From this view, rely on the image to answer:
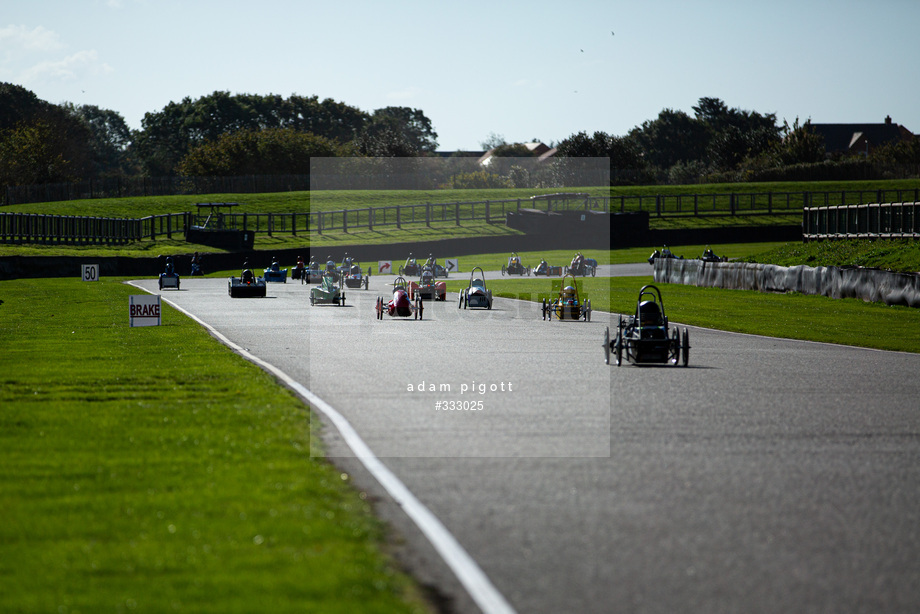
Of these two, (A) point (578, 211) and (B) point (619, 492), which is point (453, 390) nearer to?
(B) point (619, 492)

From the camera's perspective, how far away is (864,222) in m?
46.0

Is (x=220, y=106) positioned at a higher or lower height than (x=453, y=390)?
higher

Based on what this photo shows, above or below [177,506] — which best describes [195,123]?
above

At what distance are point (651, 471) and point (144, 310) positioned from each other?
49.4 ft

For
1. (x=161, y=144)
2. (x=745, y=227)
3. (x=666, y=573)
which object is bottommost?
(x=666, y=573)

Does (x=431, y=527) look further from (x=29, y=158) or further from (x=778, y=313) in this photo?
(x=29, y=158)

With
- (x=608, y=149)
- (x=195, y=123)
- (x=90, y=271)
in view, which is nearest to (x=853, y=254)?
(x=90, y=271)

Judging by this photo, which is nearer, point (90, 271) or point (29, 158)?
point (90, 271)

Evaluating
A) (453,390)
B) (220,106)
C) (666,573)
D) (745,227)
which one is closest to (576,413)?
(453,390)

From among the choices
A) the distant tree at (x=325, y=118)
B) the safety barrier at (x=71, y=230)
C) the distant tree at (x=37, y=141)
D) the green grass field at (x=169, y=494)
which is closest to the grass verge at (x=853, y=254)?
the green grass field at (x=169, y=494)

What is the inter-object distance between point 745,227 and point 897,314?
40217 mm

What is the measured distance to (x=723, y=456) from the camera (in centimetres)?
866

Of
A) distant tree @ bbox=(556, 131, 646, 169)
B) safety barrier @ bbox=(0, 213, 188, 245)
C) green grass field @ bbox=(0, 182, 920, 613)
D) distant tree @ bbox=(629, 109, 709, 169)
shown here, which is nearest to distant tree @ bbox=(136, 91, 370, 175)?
distant tree @ bbox=(556, 131, 646, 169)

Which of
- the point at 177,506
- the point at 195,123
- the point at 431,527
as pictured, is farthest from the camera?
the point at 195,123
